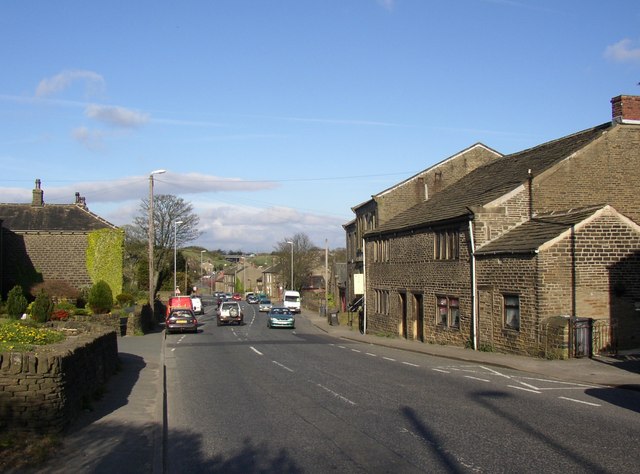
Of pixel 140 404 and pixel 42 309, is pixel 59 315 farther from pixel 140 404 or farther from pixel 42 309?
pixel 140 404

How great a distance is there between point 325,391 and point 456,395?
9.10ft

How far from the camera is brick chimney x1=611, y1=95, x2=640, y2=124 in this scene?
1061 inches

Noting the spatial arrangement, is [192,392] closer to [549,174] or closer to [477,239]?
[477,239]

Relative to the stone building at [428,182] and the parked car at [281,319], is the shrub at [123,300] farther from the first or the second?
the stone building at [428,182]

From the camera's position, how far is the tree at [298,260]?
103 meters

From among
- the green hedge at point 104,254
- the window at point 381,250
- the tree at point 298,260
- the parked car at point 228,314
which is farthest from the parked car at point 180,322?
the tree at point 298,260

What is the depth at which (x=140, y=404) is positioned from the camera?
1343cm

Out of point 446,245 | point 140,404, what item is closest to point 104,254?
point 446,245

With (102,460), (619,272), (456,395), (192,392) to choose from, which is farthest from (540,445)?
(619,272)

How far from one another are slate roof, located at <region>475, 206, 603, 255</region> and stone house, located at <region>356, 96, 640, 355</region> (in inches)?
2.9

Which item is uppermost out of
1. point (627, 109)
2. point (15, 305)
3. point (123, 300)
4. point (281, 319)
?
point (627, 109)

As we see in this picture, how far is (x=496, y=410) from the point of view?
12039 mm

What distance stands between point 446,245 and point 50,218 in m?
32.6

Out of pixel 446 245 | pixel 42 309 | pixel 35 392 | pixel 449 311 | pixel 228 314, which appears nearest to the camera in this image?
pixel 35 392
